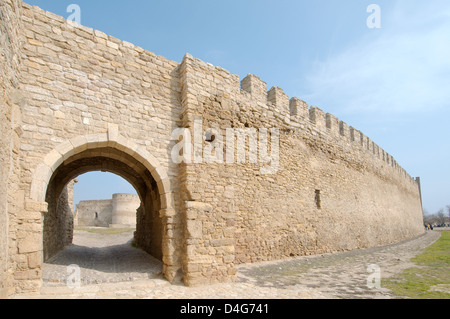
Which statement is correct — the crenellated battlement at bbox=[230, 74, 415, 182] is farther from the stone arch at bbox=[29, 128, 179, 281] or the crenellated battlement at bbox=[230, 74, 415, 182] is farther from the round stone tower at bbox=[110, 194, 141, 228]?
the round stone tower at bbox=[110, 194, 141, 228]

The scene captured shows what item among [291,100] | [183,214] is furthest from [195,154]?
[291,100]

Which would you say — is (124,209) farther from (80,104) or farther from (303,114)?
(80,104)

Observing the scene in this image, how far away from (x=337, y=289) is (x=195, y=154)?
362cm

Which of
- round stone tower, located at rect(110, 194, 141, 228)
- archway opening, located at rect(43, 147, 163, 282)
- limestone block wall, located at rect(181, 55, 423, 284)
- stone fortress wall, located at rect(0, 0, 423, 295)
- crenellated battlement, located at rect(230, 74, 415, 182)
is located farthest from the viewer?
round stone tower, located at rect(110, 194, 141, 228)

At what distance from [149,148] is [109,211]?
77.5 ft

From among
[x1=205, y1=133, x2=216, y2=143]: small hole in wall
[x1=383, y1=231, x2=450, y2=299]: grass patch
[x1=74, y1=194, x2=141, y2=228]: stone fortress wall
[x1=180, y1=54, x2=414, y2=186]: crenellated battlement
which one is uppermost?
[x1=180, y1=54, x2=414, y2=186]: crenellated battlement

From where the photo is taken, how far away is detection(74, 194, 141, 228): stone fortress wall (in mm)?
25344

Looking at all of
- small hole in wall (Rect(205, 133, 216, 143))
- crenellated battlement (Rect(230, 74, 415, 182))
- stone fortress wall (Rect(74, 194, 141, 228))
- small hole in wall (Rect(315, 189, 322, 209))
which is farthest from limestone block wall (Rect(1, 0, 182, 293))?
stone fortress wall (Rect(74, 194, 141, 228))

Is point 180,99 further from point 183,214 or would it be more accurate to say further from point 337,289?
point 337,289

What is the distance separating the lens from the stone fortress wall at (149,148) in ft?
14.4

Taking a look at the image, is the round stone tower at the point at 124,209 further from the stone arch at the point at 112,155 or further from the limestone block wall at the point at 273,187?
the stone arch at the point at 112,155

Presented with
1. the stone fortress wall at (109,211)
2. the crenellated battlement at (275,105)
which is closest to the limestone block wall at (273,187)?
the crenellated battlement at (275,105)

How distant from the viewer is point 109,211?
88.5 ft

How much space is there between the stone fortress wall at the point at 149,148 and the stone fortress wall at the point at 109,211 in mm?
15687
